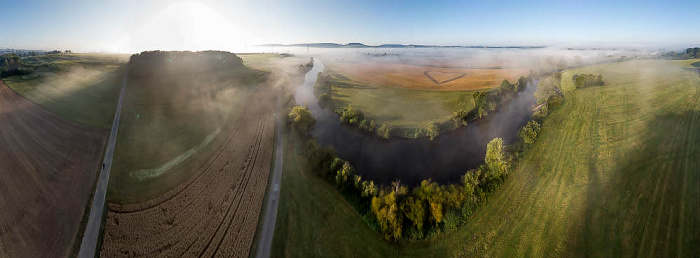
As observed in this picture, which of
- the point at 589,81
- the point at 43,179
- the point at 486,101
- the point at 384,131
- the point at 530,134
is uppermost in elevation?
the point at 589,81

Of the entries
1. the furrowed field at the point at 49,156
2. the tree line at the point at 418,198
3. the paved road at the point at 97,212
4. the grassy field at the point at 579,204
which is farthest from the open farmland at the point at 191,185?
the tree line at the point at 418,198

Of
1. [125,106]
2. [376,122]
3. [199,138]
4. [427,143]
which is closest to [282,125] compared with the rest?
[199,138]

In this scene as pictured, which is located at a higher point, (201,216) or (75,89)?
(75,89)

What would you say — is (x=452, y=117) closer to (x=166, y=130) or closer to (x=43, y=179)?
(x=166, y=130)

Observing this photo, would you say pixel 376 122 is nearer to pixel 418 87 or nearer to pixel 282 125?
pixel 282 125

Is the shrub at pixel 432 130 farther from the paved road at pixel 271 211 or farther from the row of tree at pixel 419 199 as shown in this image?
the paved road at pixel 271 211

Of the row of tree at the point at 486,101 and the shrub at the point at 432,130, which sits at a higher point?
the row of tree at the point at 486,101

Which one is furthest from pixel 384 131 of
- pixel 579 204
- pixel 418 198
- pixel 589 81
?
pixel 589 81
